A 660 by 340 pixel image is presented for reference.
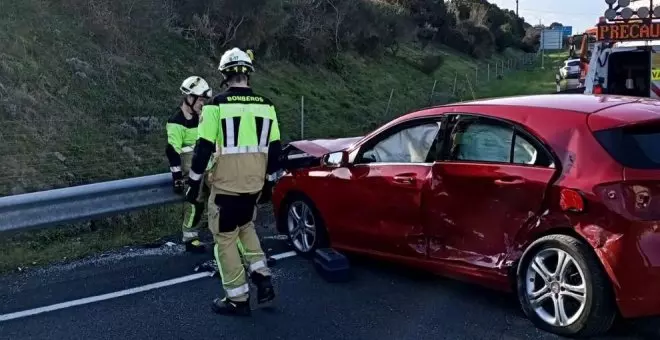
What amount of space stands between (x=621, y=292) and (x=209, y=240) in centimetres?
446

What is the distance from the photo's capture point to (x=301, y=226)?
690cm

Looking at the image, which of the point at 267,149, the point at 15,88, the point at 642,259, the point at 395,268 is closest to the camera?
the point at 642,259

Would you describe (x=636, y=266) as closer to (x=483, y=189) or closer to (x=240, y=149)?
(x=483, y=189)

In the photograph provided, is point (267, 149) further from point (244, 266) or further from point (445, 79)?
point (445, 79)

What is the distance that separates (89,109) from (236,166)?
7441 millimetres

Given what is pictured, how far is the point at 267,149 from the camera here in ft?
17.4

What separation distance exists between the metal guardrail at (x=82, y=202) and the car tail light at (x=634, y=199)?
15.5ft

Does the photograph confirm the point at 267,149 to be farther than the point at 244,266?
No

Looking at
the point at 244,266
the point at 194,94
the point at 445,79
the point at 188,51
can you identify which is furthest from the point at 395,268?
the point at 445,79

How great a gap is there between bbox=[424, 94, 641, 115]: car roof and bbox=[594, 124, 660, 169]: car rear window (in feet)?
0.91

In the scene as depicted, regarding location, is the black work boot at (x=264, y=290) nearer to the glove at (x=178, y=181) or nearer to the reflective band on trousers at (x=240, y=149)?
the reflective band on trousers at (x=240, y=149)

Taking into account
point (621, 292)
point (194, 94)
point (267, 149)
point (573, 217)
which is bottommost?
point (621, 292)

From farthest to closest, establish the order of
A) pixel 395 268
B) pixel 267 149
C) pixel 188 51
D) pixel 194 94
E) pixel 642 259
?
pixel 188 51
pixel 194 94
pixel 395 268
pixel 267 149
pixel 642 259

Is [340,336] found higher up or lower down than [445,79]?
lower down
